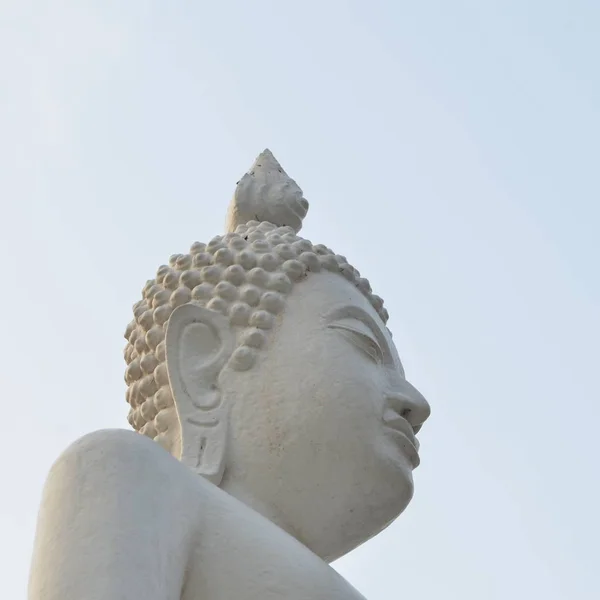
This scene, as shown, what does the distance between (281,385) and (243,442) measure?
25 cm

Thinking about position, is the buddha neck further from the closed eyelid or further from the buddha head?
the closed eyelid

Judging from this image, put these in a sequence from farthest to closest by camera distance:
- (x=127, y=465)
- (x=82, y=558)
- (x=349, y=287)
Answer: (x=349, y=287) < (x=127, y=465) < (x=82, y=558)

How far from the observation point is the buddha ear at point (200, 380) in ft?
17.0

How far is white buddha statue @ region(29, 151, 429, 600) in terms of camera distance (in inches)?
170

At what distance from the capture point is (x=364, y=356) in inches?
214

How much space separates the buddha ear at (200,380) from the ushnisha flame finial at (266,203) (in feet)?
3.07

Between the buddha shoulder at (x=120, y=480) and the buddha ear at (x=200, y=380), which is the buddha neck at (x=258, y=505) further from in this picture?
the buddha shoulder at (x=120, y=480)

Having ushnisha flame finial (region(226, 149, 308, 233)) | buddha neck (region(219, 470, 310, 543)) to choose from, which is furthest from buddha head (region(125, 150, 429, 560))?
ushnisha flame finial (region(226, 149, 308, 233))

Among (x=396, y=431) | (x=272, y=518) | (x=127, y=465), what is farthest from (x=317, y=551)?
(x=127, y=465)

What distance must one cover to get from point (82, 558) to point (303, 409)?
4.09ft

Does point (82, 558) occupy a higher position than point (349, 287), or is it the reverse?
point (349, 287)

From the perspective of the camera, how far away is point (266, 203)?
6.40m

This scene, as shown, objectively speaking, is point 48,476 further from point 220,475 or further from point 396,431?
point 396,431

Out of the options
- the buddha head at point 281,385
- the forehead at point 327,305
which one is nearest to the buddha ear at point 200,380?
the buddha head at point 281,385
